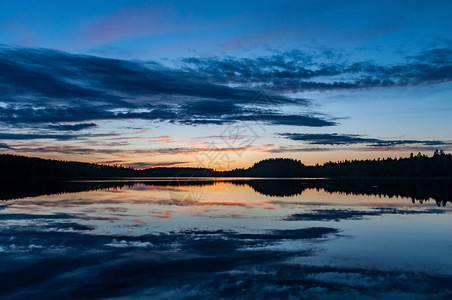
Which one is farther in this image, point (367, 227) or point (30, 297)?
point (367, 227)

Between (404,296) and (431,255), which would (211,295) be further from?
(431,255)

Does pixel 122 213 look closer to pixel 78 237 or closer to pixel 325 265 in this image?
pixel 78 237

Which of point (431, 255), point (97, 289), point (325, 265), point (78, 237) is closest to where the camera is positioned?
point (97, 289)

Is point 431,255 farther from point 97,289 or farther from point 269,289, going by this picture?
point 97,289

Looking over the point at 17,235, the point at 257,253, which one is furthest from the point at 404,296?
the point at 17,235

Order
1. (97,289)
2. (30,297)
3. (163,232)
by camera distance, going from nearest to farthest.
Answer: (30,297) < (97,289) < (163,232)

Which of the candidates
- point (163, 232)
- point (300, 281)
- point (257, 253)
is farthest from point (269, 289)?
point (163, 232)

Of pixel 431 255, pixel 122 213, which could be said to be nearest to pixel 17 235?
pixel 122 213

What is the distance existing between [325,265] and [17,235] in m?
14.5

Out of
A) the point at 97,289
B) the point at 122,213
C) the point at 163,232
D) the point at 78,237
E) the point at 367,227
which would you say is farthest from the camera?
the point at 122,213

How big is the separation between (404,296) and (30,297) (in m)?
9.59

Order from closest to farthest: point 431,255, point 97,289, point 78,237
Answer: point 97,289, point 431,255, point 78,237

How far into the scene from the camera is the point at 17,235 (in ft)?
58.8

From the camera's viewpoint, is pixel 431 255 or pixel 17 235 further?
pixel 17 235
